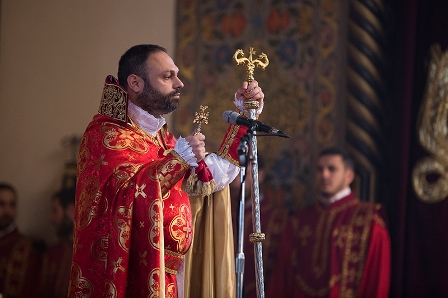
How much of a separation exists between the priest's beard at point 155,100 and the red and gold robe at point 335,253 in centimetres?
→ 230

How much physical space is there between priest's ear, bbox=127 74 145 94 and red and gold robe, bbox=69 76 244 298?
0.23 metres

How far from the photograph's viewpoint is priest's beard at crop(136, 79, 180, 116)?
9.53 feet

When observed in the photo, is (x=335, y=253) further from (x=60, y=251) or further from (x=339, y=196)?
(x=60, y=251)

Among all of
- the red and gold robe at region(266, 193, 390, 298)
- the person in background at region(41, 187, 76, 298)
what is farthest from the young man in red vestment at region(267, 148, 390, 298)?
the person in background at region(41, 187, 76, 298)

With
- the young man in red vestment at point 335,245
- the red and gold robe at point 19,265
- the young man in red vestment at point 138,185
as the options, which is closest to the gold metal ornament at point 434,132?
the young man in red vestment at point 335,245

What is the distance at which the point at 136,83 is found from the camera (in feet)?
9.66

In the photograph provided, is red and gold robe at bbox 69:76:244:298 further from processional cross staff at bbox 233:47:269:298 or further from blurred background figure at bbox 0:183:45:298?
blurred background figure at bbox 0:183:45:298

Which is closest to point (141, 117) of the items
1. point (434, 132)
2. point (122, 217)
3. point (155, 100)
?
point (155, 100)

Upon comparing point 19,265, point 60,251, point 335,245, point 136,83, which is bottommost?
point 19,265

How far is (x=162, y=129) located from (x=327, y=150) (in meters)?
2.11

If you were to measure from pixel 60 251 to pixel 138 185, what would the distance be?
3304mm

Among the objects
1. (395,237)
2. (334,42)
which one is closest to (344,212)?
(395,237)

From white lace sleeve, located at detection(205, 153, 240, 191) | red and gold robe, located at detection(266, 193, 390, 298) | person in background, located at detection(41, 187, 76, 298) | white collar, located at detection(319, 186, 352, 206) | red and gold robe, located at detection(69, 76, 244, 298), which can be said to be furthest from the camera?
person in background, located at detection(41, 187, 76, 298)

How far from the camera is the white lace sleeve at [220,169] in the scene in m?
2.88
